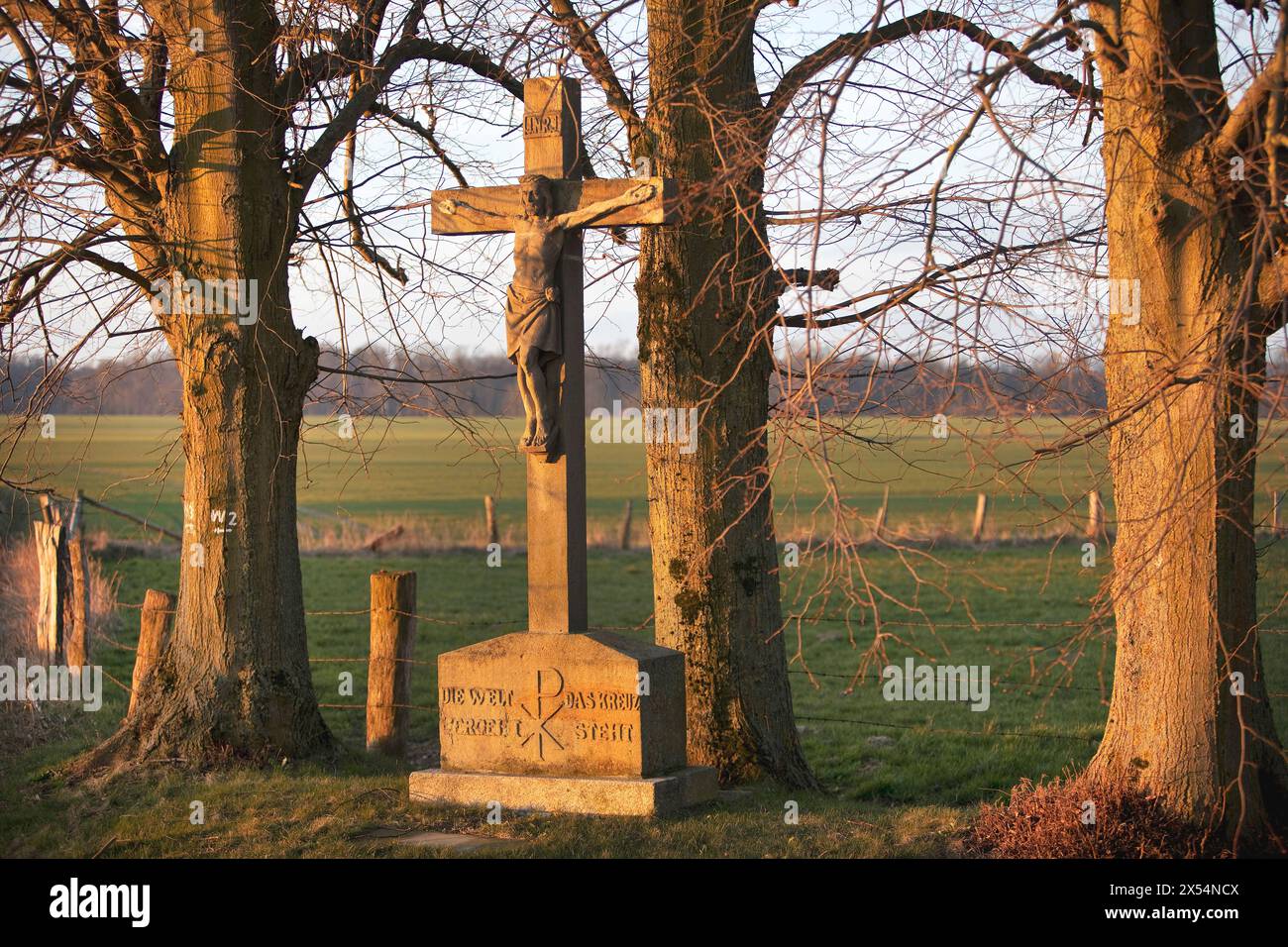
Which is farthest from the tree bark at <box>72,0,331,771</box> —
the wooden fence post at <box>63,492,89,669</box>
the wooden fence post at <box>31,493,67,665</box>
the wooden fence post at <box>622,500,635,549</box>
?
the wooden fence post at <box>622,500,635,549</box>

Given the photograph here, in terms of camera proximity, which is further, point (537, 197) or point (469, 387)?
point (469, 387)

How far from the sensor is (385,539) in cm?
3048

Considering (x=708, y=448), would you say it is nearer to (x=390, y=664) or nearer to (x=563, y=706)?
(x=563, y=706)

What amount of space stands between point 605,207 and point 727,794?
3705mm

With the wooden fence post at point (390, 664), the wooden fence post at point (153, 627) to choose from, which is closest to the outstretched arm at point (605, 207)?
the wooden fence post at point (390, 664)

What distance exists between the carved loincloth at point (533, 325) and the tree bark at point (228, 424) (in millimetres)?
2387

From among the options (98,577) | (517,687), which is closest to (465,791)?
(517,687)

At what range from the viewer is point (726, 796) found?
8.70m

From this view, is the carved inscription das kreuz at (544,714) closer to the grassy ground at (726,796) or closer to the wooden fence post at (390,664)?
the grassy ground at (726,796)

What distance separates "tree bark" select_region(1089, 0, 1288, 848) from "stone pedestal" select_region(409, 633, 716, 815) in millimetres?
2501

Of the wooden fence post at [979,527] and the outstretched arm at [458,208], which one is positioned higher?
the outstretched arm at [458,208]

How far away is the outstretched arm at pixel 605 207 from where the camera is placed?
8180mm

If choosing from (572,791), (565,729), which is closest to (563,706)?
(565,729)
